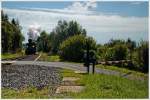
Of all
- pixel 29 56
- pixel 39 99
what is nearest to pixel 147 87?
pixel 39 99

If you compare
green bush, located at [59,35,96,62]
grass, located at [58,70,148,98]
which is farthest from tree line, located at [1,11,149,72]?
grass, located at [58,70,148,98]

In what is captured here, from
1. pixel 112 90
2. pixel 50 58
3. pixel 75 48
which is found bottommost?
pixel 112 90

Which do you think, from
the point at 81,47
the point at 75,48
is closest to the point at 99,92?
the point at 81,47

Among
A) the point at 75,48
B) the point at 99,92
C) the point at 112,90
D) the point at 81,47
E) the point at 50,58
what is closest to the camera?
the point at 99,92

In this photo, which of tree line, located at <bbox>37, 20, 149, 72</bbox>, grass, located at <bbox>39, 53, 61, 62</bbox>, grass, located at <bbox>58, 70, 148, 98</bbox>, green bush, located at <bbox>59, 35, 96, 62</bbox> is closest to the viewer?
grass, located at <bbox>58, 70, 148, 98</bbox>

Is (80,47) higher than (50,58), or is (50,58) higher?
(80,47)

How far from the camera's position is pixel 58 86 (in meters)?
9.98

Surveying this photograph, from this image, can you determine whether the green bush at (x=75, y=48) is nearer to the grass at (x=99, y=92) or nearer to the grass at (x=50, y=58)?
the grass at (x=50, y=58)

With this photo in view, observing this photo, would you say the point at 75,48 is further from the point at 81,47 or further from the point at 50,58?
the point at 50,58

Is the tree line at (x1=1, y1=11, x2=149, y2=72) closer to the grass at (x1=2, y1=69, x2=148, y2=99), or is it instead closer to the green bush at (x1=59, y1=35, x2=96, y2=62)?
the green bush at (x1=59, y1=35, x2=96, y2=62)

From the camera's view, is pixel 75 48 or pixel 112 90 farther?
pixel 75 48

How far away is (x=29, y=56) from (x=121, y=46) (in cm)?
635

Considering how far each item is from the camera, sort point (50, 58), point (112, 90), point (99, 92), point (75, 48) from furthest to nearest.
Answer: point (50, 58) < point (75, 48) < point (112, 90) < point (99, 92)

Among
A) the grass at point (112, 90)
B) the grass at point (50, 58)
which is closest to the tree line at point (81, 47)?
the grass at point (50, 58)
